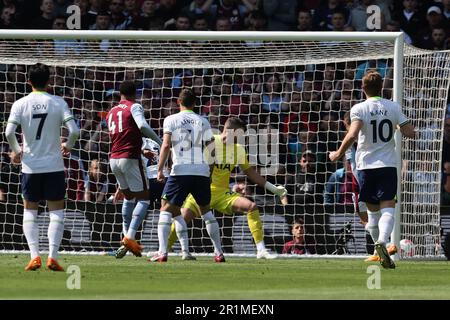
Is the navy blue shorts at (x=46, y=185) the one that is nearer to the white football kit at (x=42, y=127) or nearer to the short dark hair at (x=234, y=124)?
the white football kit at (x=42, y=127)

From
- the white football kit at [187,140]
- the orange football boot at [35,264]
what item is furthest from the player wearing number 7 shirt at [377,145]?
the orange football boot at [35,264]

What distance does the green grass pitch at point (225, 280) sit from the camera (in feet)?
34.4

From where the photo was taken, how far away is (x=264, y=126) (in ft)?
65.4

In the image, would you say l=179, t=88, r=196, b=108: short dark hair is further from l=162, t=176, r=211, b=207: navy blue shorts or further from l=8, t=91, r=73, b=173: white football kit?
l=8, t=91, r=73, b=173: white football kit

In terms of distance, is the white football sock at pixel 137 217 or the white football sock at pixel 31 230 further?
the white football sock at pixel 137 217

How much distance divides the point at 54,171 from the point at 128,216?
3438mm

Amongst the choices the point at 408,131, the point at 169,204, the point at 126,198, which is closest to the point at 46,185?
the point at 169,204

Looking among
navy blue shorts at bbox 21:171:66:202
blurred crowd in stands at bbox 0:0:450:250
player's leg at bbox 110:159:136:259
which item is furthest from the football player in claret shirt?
blurred crowd in stands at bbox 0:0:450:250

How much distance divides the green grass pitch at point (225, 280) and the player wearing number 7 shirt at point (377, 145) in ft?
2.64

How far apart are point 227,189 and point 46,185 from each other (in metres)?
3.87

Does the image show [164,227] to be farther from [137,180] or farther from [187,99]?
[187,99]

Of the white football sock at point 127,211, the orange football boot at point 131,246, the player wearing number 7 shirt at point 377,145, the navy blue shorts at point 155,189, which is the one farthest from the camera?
the navy blue shorts at point 155,189

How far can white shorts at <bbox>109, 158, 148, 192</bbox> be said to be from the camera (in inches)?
629

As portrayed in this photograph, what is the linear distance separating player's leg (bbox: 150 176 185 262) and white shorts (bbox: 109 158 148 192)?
0.86 meters
